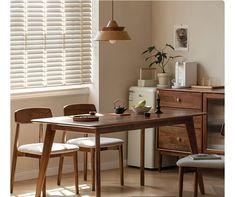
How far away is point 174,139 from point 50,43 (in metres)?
1.76

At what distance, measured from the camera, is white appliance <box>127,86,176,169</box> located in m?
6.63

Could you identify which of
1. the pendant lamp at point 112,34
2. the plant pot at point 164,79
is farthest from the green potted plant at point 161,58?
the pendant lamp at point 112,34

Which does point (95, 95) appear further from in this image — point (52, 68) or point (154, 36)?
point (154, 36)

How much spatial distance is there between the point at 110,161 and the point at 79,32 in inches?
61.8

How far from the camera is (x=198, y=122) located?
621 cm

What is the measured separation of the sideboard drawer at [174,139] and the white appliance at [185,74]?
514mm

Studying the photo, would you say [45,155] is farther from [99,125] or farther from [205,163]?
[205,163]

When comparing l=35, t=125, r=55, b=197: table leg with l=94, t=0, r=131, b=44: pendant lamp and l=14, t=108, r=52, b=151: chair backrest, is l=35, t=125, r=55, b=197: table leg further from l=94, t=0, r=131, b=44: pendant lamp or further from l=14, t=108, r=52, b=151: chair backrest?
l=94, t=0, r=131, b=44: pendant lamp

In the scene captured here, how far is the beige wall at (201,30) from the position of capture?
6.43m

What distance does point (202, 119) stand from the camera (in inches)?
242

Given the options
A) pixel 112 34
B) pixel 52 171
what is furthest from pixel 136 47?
pixel 112 34

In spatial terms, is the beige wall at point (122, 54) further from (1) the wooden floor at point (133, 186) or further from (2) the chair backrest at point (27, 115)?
(2) the chair backrest at point (27, 115)
